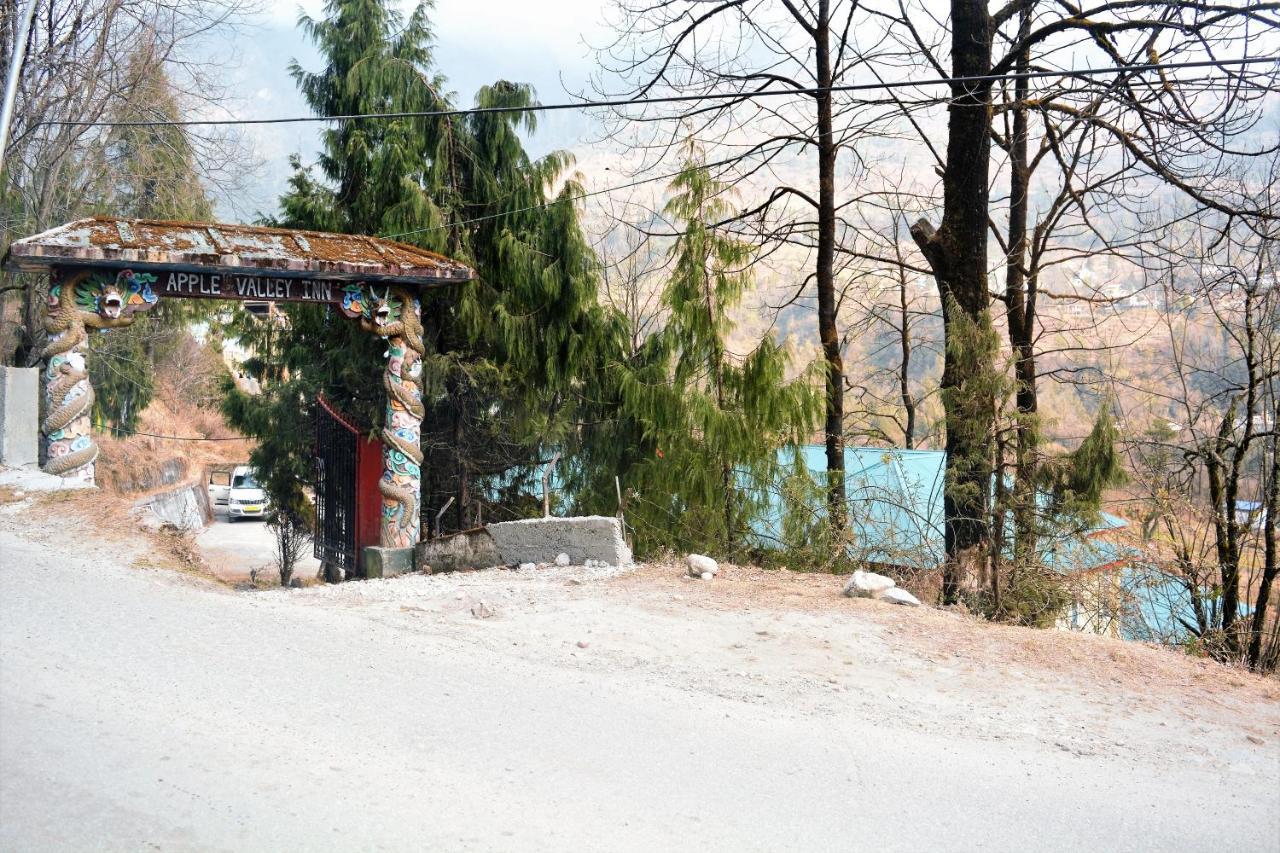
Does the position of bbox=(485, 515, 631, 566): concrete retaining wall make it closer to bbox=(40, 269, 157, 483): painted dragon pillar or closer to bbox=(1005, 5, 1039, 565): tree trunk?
bbox=(1005, 5, 1039, 565): tree trunk

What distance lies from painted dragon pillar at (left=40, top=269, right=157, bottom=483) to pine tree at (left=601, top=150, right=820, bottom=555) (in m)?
6.22

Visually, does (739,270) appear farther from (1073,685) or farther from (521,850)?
(521,850)

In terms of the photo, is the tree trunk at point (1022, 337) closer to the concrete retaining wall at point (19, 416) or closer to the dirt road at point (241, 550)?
the concrete retaining wall at point (19, 416)

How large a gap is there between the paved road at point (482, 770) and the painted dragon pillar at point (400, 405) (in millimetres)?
5161

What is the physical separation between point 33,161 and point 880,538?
59.8ft

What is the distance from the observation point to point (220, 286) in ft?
37.2

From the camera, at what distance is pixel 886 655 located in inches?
298

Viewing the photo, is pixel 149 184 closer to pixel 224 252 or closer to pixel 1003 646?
pixel 224 252

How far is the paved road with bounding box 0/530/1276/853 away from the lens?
4.68 meters

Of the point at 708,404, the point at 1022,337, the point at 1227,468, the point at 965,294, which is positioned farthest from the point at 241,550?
the point at 1227,468

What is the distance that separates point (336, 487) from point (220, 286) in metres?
4.92

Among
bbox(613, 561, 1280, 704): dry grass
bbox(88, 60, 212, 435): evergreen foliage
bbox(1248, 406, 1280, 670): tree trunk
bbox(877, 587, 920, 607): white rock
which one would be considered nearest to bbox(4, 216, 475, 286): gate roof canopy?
bbox(613, 561, 1280, 704): dry grass

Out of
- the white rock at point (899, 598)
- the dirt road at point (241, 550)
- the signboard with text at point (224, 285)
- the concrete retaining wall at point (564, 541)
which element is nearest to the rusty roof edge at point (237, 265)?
the signboard with text at point (224, 285)

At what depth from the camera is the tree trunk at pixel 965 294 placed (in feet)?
31.7
